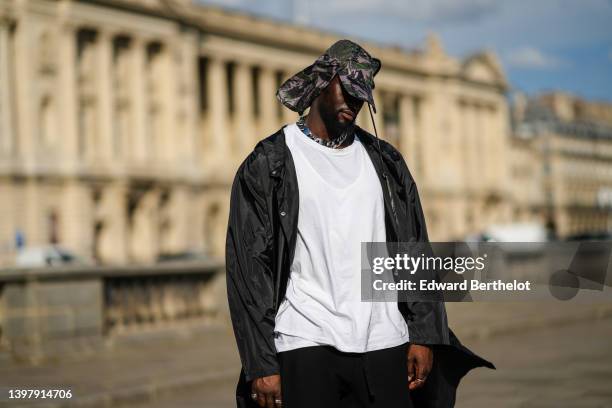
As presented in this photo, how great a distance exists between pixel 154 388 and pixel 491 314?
457 inches

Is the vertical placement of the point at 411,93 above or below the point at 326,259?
above

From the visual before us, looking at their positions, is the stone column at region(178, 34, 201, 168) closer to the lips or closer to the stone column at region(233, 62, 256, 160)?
the stone column at region(233, 62, 256, 160)

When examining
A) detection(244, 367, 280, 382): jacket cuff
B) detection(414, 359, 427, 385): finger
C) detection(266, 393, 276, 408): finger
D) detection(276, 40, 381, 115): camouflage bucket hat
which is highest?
detection(276, 40, 381, 115): camouflage bucket hat

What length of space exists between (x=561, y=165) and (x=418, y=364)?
401ft

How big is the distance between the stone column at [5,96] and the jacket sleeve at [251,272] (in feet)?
165

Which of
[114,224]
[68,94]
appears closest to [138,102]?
[68,94]

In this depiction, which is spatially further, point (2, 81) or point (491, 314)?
point (2, 81)

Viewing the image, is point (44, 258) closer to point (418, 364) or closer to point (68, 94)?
point (68, 94)

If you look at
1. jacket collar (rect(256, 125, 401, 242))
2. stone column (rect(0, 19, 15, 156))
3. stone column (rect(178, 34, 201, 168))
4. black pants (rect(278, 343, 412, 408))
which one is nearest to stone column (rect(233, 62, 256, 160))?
stone column (rect(178, 34, 201, 168))

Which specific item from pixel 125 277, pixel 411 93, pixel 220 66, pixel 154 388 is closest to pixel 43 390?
pixel 154 388

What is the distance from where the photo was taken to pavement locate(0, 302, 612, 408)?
10555 millimetres

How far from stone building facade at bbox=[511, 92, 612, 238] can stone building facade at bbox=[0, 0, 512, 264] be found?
37.3 meters

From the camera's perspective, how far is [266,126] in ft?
250

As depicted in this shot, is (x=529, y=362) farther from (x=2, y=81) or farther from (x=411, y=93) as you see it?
(x=411, y=93)
